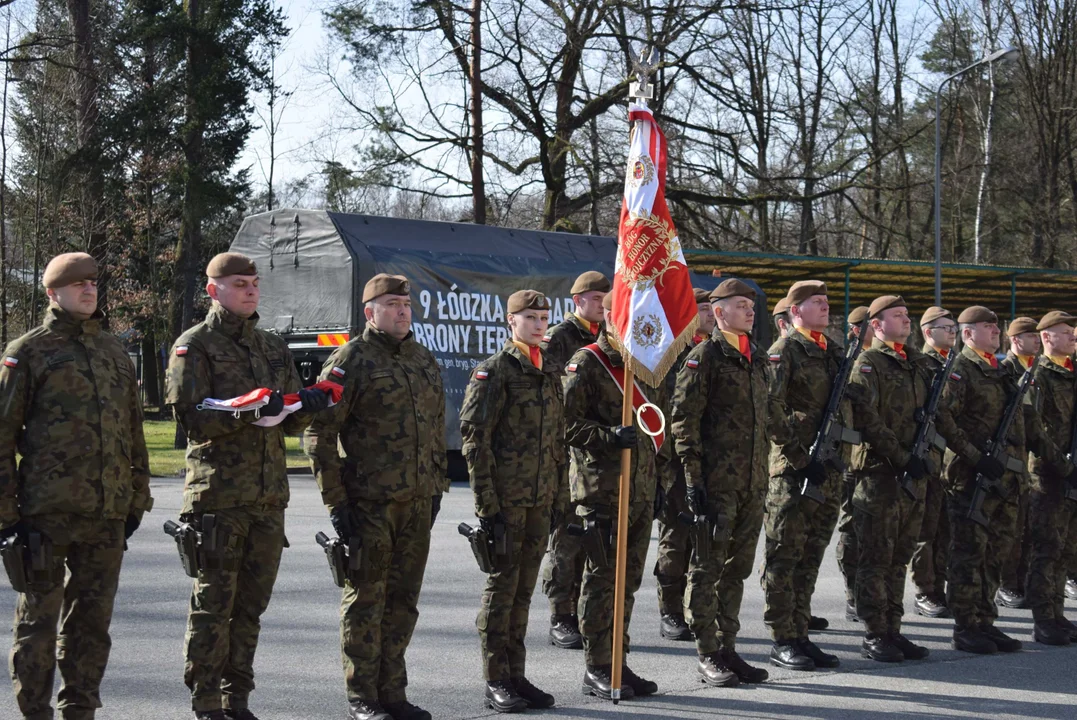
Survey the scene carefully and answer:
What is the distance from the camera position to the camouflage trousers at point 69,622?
16.8 ft

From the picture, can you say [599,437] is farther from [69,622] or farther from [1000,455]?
[1000,455]

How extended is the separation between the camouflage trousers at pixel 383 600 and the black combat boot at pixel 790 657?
2.42 meters

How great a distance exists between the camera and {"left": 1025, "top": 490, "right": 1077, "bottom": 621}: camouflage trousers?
833 cm

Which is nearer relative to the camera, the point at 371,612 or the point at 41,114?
the point at 371,612

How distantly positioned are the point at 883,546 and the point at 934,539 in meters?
2.07

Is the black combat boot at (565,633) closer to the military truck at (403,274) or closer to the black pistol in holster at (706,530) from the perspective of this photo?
the black pistol in holster at (706,530)

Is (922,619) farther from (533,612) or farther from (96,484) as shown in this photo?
(96,484)

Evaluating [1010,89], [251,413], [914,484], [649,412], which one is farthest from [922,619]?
[1010,89]

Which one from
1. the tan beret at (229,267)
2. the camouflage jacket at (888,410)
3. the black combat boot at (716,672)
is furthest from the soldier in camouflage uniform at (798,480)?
the tan beret at (229,267)

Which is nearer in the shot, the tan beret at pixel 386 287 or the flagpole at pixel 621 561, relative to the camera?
the tan beret at pixel 386 287

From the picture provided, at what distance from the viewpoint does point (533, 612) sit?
28.8 feet

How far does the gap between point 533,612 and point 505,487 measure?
8.72 ft

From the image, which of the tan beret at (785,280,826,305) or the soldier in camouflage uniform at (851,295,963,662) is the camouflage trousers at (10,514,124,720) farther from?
the soldier in camouflage uniform at (851,295,963,662)

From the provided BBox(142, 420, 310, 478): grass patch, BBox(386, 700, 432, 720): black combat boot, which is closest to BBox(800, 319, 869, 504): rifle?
BBox(386, 700, 432, 720): black combat boot
